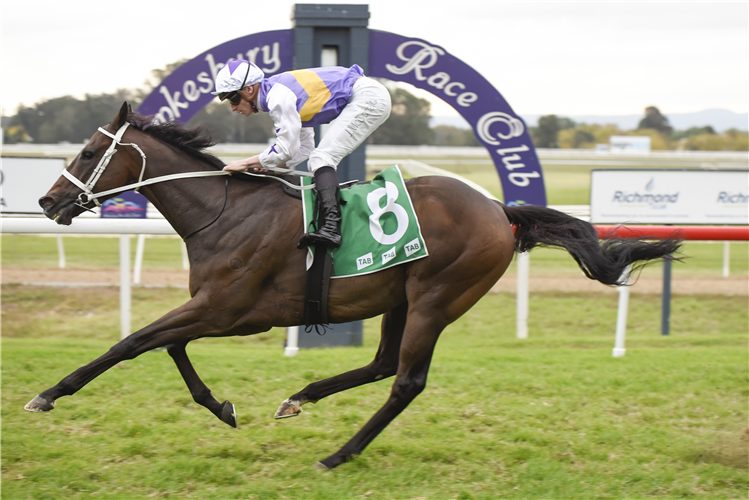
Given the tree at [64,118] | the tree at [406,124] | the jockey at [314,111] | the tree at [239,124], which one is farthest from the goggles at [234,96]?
the tree at [406,124]

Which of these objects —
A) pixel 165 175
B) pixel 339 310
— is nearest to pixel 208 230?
pixel 165 175

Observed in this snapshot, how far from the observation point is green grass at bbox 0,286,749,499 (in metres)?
3.47

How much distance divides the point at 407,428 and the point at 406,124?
2414 cm

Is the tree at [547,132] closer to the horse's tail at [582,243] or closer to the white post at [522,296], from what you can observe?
the white post at [522,296]

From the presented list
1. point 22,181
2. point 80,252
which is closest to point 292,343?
point 22,181

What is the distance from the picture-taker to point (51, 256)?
11.8 meters

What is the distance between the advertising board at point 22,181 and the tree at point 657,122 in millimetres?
41941

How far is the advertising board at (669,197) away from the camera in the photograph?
7.23 m

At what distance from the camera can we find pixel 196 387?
351cm

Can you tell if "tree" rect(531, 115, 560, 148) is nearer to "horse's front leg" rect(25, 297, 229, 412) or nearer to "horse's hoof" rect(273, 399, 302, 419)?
"horse's hoof" rect(273, 399, 302, 419)

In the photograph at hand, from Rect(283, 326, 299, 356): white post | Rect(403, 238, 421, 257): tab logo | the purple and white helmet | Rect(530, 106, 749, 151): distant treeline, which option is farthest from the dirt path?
Rect(530, 106, 749, 151): distant treeline

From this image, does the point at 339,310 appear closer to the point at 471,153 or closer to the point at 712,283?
the point at 712,283

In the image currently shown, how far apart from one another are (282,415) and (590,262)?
1942 mm

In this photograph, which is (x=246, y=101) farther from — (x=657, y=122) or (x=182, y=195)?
(x=657, y=122)
